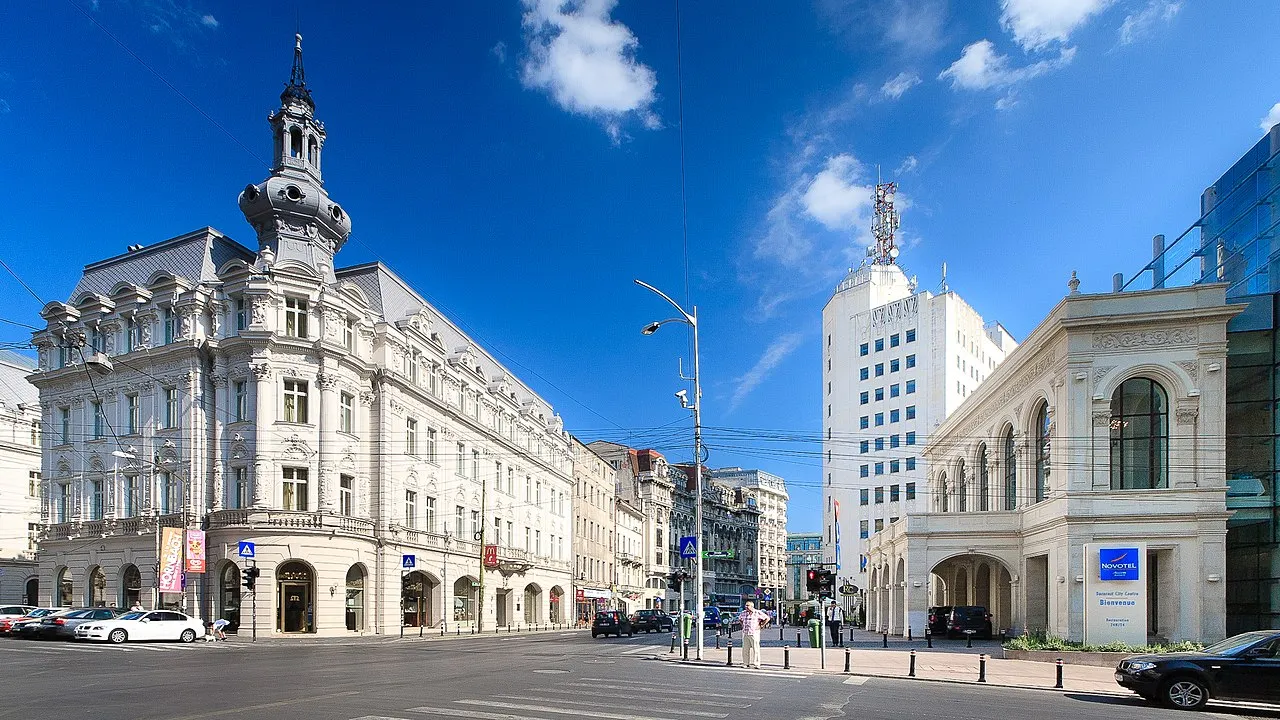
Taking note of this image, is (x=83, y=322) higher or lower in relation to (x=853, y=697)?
higher

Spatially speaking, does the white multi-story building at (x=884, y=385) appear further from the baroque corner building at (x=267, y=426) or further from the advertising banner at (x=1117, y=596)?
the advertising banner at (x=1117, y=596)

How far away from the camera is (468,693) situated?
17312mm

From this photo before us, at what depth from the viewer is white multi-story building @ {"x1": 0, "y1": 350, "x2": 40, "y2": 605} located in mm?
63375

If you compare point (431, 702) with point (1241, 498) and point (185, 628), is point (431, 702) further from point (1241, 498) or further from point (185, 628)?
point (1241, 498)

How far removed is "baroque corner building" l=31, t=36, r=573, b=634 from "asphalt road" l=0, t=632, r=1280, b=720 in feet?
55.2

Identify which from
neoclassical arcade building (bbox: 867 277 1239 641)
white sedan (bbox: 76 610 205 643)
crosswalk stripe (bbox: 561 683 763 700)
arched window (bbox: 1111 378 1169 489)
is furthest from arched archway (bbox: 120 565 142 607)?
arched window (bbox: 1111 378 1169 489)

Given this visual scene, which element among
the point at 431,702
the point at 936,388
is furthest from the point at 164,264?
the point at 936,388

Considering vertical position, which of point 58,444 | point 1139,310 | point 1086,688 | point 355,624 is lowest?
point 355,624

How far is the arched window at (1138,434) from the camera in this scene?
34.3 m

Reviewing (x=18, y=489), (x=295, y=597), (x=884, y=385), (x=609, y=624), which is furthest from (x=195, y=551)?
(x=884, y=385)

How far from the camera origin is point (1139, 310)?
33.9m

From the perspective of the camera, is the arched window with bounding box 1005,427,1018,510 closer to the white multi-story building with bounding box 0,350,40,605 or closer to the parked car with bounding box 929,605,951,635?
the parked car with bounding box 929,605,951,635

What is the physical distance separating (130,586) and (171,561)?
6177 millimetres

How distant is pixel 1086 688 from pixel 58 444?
51497 millimetres
